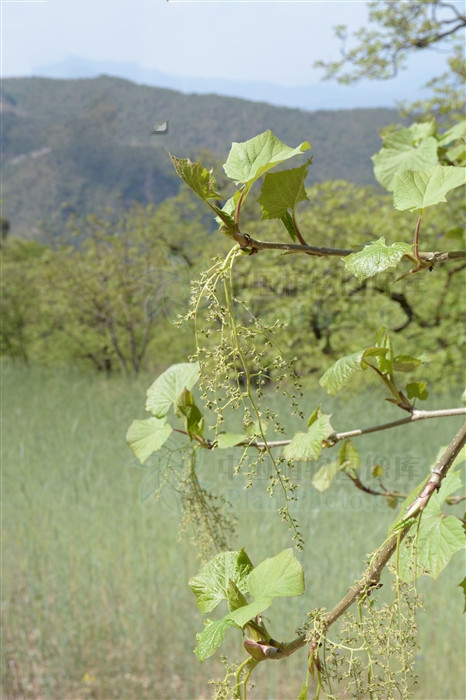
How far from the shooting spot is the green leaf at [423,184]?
0.28 metres

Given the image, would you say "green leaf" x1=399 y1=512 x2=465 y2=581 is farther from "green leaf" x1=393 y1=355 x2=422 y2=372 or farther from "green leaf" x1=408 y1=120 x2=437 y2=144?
"green leaf" x1=408 y1=120 x2=437 y2=144

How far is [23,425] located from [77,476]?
588 mm

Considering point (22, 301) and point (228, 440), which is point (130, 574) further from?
point (22, 301)

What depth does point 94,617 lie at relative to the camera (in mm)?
1464

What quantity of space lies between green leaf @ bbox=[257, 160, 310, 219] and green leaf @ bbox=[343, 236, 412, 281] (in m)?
0.04

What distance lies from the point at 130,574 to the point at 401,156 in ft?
4.36

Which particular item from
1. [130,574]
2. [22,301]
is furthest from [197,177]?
[22,301]

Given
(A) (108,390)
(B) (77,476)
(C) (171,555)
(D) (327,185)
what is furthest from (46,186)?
(C) (171,555)

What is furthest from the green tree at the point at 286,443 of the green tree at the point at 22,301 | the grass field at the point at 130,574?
the green tree at the point at 22,301

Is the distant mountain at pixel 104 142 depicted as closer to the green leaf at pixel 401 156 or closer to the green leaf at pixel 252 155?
the green leaf at pixel 401 156

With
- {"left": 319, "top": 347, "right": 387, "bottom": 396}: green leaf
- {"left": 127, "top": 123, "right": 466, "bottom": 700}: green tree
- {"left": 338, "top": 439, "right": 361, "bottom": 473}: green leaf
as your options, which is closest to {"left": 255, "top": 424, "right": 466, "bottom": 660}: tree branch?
{"left": 127, "top": 123, "right": 466, "bottom": 700}: green tree

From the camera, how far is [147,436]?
0.40 m

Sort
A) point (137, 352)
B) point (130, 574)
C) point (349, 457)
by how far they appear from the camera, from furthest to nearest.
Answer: point (137, 352)
point (130, 574)
point (349, 457)

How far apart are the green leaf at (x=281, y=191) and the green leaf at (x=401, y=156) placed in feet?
0.74
